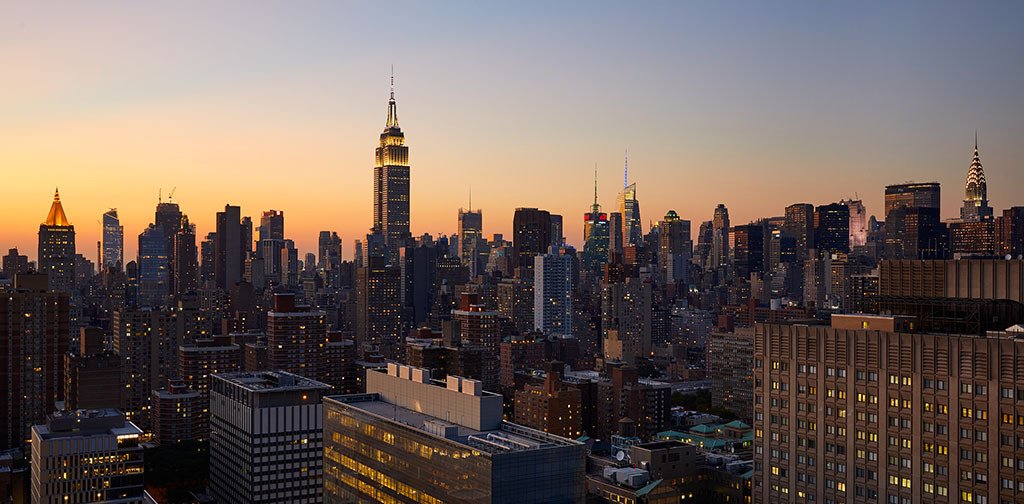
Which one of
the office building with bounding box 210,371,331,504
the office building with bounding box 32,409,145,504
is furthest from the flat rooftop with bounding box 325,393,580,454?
the office building with bounding box 32,409,145,504

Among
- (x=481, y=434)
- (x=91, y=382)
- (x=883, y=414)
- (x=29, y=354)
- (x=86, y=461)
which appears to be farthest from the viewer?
(x=29, y=354)

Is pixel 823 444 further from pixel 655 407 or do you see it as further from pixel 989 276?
pixel 655 407

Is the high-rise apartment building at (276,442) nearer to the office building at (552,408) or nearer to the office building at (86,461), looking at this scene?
the office building at (86,461)

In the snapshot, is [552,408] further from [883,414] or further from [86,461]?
[883,414]

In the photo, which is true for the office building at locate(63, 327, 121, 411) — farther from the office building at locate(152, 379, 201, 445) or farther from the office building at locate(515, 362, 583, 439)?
the office building at locate(515, 362, 583, 439)

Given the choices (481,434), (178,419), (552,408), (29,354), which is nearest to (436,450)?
(481,434)

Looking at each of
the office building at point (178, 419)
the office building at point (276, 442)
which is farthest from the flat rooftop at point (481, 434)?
the office building at point (178, 419)

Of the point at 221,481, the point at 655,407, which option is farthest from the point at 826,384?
the point at 655,407
